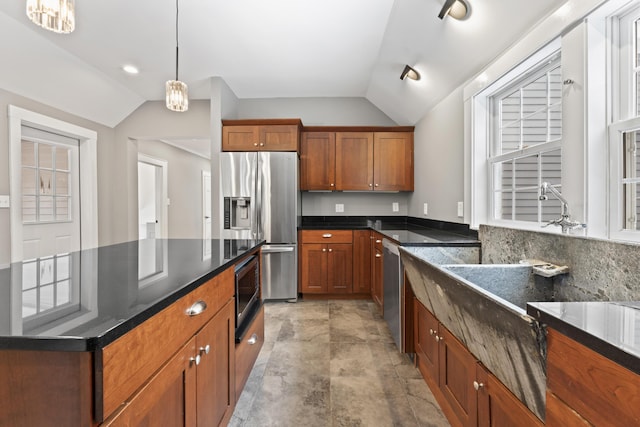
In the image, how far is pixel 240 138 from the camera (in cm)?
375

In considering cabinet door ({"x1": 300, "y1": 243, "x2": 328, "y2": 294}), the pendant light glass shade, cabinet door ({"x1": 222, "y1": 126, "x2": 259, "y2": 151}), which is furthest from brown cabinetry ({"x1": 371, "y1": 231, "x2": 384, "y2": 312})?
the pendant light glass shade

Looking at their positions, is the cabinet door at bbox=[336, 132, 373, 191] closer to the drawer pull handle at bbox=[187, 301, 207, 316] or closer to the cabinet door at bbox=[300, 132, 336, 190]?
the cabinet door at bbox=[300, 132, 336, 190]

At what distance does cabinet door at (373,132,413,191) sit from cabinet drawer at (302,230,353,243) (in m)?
0.78

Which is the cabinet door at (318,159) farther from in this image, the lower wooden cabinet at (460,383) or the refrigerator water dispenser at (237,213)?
the lower wooden cabinet at (460,383)

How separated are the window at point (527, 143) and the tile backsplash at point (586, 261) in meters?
0.36

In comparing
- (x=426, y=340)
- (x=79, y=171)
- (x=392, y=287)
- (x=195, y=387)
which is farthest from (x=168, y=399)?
(x=79, y=171)

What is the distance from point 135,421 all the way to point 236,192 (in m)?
3.04

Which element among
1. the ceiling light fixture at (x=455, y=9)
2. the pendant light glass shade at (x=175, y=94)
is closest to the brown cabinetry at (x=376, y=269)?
the ceiling light fixture at (x=455, y=9)

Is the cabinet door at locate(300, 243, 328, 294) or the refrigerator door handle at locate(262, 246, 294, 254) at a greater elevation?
the refrigerator door handle at locate(262, 246, 294, 254)

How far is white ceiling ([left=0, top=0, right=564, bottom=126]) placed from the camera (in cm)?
228

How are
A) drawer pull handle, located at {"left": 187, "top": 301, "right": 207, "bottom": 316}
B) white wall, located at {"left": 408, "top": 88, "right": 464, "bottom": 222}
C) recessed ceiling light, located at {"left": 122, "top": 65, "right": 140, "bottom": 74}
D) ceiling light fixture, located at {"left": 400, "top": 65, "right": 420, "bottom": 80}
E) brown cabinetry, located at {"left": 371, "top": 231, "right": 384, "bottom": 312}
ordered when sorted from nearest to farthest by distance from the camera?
1. drawer pull handle, located at {"left": 187, "top": 301, "right": 207, "bottom": 316}
2. white wall, located at {"left": 408, "top": 88, "right": 464, "bottom": 222}
3. ceiling light fixture, located at {"left": 400, "top": 65, "right": 420, "bottom": 80}
4. brown cabinetry, located at {"left": 371, "top": 231, "right": 384, "bottom": 312}
5. recessed ceiling light, located at {"left": 122, "top": 65, "right": 140, "bottom": 74}

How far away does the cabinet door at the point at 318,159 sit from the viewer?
13.4 feet

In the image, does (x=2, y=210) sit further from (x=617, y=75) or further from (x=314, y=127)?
(x=617, y=75)

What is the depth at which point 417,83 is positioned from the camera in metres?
3.14
